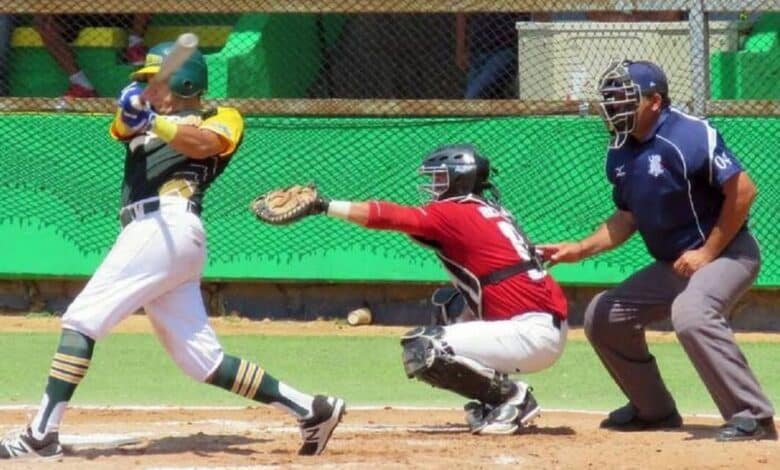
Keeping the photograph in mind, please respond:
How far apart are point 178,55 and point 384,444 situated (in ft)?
6.15

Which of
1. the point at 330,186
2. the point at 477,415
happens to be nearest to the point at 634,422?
the point at 477,415

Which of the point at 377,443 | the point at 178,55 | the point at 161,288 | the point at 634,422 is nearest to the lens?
the point at 178,55

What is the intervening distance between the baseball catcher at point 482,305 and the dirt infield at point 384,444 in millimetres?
196

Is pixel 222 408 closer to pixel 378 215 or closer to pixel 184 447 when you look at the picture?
pixel 184 447

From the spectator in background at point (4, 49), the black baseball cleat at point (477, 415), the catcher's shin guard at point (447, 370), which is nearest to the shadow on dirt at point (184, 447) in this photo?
the catcher's shin guard at point (447, 370)

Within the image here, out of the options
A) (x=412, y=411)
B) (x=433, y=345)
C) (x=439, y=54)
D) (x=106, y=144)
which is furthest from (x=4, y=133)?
(x=433, y=345)

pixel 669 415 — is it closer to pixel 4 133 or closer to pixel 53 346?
pixel 53 346

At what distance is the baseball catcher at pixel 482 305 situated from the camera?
6949mm

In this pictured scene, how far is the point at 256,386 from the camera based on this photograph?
6.38 metres

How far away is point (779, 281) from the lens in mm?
10672

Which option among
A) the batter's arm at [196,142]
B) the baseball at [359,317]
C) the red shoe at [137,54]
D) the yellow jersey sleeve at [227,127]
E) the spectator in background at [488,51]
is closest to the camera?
the batter's arm at [196,142]

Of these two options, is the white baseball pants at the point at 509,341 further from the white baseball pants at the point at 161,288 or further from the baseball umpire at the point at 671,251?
the white baseball pants at the point at 161,288

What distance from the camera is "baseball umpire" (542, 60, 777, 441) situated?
678 centimetres

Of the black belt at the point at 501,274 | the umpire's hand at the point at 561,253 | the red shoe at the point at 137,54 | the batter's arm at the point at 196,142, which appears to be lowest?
the red shoe at the point at 137,54
